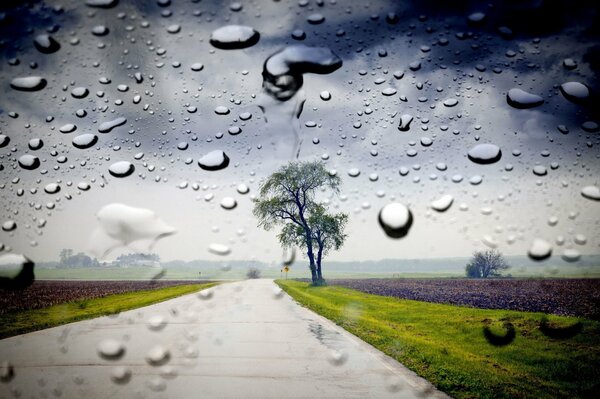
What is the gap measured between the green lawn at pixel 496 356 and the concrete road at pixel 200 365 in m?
0.52

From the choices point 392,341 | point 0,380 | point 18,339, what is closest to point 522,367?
point 392,341

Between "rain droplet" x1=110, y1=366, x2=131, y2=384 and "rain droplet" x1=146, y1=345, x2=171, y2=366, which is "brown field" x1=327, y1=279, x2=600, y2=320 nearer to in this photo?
"rain droplet" x1=146, y1=345, x2=171, y2=366

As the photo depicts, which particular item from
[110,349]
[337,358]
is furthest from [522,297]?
[110,349]

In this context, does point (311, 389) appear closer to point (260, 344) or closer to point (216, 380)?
point (216, 380)

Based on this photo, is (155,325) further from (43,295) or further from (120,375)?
(43,295)

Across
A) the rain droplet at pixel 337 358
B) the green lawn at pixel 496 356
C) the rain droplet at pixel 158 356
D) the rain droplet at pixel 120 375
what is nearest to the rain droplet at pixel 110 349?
the rain droplet at pixel 158 356

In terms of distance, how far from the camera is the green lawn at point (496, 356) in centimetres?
471

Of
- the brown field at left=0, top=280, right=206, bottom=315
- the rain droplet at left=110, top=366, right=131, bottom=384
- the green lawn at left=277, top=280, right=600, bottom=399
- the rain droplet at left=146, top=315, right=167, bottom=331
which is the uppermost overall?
the rain droplet at left=110, top=366, right=131, bottom=384

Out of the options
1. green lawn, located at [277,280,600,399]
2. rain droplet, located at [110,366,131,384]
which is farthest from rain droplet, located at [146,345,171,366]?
green lawn, located at [277,280,600,399]

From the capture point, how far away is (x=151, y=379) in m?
4.77

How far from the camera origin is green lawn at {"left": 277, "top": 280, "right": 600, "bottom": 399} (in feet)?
15.5

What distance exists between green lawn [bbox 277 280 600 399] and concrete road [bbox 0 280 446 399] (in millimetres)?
525

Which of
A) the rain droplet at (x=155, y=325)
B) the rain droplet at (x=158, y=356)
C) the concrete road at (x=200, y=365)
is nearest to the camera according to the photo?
the concrete road at (x=200, y=365)

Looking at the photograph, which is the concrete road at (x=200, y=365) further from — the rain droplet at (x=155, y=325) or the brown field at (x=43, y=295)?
the brown field at (x=43, y=295)
